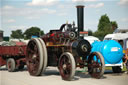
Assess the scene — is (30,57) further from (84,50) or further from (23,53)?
(84,50)

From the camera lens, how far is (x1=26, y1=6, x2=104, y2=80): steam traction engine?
9.12 meters

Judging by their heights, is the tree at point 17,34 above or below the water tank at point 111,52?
above

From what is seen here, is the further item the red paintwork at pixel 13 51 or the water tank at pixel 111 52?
the red paintwork at pixel 13 51

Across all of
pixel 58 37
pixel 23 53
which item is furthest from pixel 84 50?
pixel 23 53

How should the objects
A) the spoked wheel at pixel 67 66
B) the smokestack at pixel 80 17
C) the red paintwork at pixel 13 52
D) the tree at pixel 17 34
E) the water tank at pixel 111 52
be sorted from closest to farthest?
the spoked wheel at pixel 67 66 < the smokestack at pixel 80 17 < the water tank at pixel 111 52 < the red paintwork at pixel 13 52 < the tree at pixel 17 34

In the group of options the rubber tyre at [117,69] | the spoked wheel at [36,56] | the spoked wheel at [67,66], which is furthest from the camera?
the rubber tyre at [117,69]

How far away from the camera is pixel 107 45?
11.2 metres

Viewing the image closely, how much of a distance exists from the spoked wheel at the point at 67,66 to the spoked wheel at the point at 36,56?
100 cm

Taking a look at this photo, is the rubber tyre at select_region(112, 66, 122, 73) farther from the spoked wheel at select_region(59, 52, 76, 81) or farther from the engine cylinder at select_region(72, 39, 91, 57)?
the spoked wheel at select_region(59, 52, 76, 81)

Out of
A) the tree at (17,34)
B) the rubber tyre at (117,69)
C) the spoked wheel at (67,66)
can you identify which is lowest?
the rubber tyre at (117,69)

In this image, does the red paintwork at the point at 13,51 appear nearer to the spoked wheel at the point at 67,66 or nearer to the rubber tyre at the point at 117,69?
the spoked wheel at the point at 67,66

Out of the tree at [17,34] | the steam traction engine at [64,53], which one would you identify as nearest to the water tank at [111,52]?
the steam traction engine at [64,53]

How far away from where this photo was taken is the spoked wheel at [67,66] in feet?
27.9

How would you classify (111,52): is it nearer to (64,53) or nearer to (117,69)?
(117,69)
